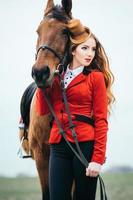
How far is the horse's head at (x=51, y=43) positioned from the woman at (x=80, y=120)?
88mm

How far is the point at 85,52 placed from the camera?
562 centimetres

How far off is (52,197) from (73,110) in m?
0.58

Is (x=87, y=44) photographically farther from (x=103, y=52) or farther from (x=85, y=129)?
(x=85, y=129)

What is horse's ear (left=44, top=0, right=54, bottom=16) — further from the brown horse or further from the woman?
the woman

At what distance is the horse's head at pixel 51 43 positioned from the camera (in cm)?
554

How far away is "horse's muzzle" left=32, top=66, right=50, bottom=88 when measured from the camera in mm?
5512

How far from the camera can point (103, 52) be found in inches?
227

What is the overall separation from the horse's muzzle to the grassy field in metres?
5.06

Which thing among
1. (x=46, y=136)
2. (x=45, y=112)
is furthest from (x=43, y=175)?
(x=45, y=112)

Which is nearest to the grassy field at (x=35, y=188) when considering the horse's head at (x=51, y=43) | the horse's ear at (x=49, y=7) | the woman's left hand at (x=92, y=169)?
the horse's ear at (x=49, y=7)

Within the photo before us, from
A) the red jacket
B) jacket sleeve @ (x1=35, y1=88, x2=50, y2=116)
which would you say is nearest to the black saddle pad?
jacket sleeve @ (x1=35, y1=88, x2=50, y2=116)

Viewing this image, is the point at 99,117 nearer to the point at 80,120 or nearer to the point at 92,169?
the point at 80,120

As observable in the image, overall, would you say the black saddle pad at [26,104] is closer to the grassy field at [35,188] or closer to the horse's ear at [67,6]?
the horse's ear at [67,6]

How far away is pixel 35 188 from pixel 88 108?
7.14 m
